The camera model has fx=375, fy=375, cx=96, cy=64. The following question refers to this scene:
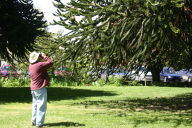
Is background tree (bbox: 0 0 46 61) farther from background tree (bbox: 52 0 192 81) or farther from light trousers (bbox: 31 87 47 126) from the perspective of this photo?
light trousers (bbox: 31 87 47 126)

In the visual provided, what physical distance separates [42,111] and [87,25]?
2719 mm

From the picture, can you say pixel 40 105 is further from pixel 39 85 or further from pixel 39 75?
pixel 39 75

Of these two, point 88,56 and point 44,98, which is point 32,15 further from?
point 44,98

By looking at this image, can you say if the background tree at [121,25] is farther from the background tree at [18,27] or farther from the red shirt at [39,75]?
the background tree at [18,27]

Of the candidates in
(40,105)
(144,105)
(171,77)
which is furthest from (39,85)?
(171,77)

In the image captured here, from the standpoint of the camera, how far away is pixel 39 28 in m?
17.3

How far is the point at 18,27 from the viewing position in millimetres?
16344

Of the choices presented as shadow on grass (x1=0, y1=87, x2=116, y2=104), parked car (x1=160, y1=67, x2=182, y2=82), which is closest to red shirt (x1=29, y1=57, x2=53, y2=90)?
shadow on grass (x1=0, y1=87, x2=116, y2=104)

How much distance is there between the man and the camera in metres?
8.41

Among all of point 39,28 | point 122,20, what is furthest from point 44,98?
point 39,28

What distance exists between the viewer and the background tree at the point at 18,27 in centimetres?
1650

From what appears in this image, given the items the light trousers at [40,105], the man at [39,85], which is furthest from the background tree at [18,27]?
the light trousers at [40,105]

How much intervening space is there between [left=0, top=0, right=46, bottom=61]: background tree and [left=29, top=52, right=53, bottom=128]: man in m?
7.87

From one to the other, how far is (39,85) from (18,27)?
8.46 metres
